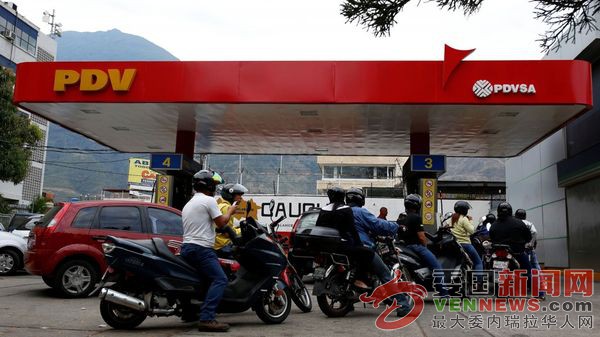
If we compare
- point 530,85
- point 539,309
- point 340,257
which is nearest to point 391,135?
point 530,85

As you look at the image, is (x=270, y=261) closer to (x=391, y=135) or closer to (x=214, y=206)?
(x=214, y=206)

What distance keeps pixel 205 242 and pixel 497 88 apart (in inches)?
335

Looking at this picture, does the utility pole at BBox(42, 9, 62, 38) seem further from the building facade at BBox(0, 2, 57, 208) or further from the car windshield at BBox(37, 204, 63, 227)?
the car windshield at BBox(37, 204, 63, 227)

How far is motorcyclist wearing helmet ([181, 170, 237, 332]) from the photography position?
5.50m

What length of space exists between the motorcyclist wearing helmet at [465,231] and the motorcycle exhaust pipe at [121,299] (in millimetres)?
5509

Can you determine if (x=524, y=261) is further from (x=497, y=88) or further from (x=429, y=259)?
(x=497, y=88)

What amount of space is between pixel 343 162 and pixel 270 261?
41.6 m

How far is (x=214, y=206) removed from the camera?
18.6ft

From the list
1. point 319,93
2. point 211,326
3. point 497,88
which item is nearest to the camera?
point 211,326

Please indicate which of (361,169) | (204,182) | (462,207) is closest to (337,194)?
(204,182)

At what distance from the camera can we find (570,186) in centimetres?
1628

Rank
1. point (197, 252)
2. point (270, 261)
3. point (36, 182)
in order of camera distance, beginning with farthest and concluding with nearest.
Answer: point (36, 182), point (270, 261), point (197, 252)

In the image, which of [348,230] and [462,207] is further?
[462,207]

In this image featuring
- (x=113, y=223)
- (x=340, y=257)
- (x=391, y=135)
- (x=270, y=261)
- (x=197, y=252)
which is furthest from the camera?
(x=391, y=135)
